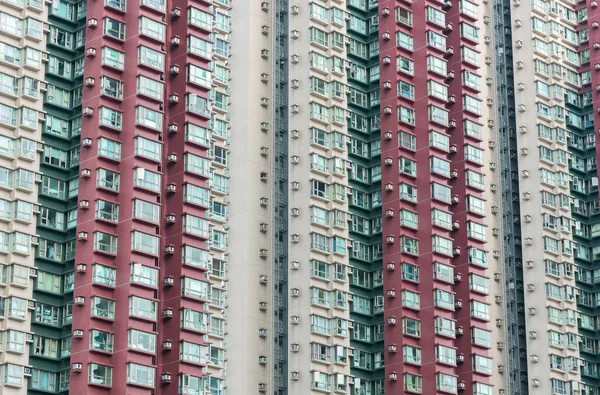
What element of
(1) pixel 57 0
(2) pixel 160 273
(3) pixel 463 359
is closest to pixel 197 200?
(2) pixel 160 273

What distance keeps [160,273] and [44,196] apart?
422 inches

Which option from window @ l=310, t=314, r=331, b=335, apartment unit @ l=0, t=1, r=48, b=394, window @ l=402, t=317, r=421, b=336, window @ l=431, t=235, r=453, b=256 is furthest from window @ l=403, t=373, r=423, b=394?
apartment unit @ l=0, t=1, r=48, b=394

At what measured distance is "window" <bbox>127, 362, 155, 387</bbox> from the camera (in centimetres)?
10038

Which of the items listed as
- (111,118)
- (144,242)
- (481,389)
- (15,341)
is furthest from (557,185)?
(15,341)

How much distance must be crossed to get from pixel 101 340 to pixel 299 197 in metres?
27.1

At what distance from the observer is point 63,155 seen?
107625mm

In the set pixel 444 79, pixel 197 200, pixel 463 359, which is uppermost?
pixel 444 79

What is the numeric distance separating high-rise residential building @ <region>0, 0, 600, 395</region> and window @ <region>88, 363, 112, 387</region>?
161 mm

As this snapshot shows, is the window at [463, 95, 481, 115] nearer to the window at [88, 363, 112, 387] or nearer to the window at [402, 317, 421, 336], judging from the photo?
the window at [402, 317, 421, 336]

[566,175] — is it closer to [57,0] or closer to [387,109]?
[387,109]

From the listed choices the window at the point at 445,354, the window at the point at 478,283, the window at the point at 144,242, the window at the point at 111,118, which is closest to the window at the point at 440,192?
the window at the point at 478,283

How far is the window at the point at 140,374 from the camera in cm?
10038

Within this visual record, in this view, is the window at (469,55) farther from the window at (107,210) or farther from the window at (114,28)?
the window at (107,210)

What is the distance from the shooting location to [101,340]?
101 metres
